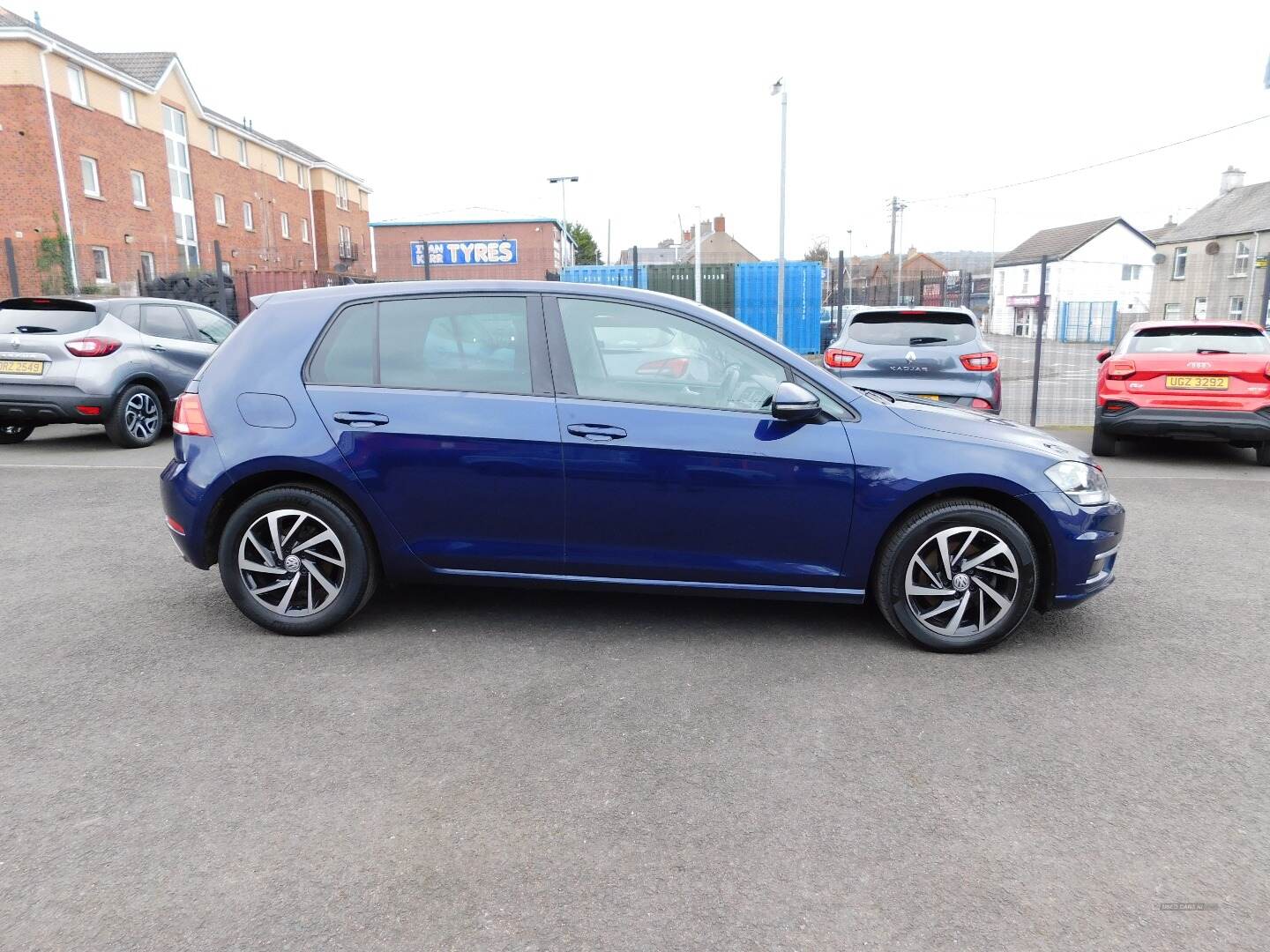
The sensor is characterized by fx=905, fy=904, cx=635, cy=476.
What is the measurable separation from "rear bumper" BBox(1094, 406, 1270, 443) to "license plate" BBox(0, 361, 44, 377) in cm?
1075

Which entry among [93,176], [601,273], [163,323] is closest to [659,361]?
[163,323]

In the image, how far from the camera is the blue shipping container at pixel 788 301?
22.1 meters

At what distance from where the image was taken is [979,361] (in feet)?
26.8

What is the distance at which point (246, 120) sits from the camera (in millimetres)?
44812

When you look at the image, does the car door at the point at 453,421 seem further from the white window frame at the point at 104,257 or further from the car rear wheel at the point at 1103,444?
the white window frame at the point at 104,257

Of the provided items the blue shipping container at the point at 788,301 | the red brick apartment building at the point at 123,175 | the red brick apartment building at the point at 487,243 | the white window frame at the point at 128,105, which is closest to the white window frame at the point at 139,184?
the red brick apartment building at the point at 123,175

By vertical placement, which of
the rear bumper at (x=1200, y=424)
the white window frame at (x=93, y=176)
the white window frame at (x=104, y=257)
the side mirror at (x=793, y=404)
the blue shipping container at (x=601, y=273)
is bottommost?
the rear bumper at (x=1200, y=424)

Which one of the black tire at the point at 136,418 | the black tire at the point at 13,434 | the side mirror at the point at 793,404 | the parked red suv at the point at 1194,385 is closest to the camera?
the side mirror at the point at 793,404

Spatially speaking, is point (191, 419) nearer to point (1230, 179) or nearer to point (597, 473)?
point (597, 473)

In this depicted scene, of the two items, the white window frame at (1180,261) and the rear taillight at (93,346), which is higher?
the white window frame at (1180,261)

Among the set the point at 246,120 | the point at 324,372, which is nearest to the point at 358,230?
the point at 246,120

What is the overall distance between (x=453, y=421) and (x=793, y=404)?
1504 millimetres

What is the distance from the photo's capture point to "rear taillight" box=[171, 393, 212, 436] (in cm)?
421

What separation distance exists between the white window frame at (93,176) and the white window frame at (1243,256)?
49041mm
